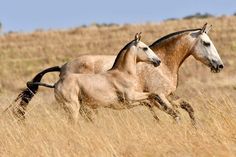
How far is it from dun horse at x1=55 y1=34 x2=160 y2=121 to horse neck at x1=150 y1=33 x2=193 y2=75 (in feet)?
3.18

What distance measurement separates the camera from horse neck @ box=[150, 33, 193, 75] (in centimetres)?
1355

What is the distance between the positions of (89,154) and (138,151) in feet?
1.63

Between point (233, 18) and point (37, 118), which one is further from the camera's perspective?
point (233, 18)

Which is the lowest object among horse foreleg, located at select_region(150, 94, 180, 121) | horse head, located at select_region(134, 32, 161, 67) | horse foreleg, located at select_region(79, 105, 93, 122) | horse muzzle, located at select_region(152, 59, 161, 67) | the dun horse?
horse foreleg, located at select_region(79, 105, 93, 122)

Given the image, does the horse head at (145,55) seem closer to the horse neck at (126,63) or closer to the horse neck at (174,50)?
the horse neck at (126,63)

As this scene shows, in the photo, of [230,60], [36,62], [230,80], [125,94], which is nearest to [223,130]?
[125,94]

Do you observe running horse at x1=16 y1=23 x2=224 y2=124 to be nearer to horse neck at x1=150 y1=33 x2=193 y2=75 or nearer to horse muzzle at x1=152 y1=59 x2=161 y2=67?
horse neck at x1=150 y1=33 x2=193 y2=75

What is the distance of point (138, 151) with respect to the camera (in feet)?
29.3

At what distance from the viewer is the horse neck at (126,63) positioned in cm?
1274

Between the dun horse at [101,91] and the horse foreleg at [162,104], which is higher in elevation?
the dun horse at [101,91]

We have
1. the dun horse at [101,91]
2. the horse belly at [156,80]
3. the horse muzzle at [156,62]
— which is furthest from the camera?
the horse belly at [156,80]

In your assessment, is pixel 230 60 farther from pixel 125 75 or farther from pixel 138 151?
pixel 138 151

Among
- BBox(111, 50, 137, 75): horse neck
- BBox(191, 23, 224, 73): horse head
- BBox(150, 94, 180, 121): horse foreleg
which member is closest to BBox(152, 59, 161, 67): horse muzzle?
BBox(111, 50, 137, 75): horse neck

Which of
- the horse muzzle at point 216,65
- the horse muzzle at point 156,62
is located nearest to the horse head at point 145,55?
the horse muzzle at point 156,62
